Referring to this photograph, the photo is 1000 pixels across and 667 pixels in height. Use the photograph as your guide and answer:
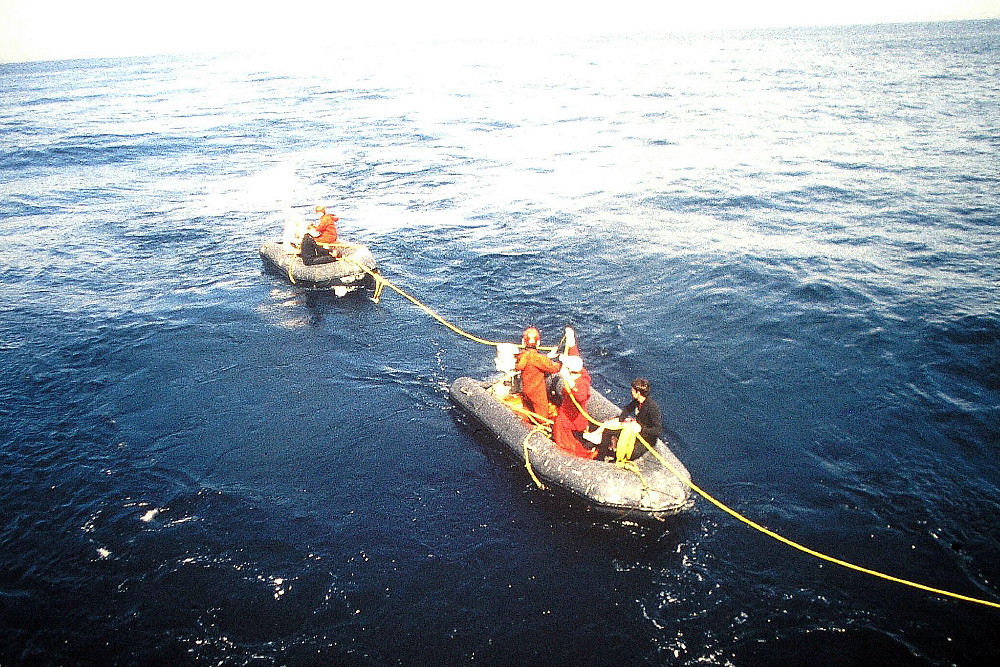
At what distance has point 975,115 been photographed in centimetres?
3503

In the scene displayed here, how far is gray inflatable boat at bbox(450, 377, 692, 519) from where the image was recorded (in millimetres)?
8789

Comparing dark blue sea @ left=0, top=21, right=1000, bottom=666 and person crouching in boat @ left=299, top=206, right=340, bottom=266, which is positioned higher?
person crouching in boat @ left=299, top=206, right=340, bottom=266

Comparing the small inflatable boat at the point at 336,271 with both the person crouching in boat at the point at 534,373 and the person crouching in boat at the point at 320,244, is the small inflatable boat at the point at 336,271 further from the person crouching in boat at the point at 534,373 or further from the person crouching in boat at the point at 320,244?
the person crouching in boat at the point at 534,373

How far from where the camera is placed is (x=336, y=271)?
54.5 ft

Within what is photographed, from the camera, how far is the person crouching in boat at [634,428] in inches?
342

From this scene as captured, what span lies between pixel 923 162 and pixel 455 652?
95.6 feet

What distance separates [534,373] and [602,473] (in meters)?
1.98

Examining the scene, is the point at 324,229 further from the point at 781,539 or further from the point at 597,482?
the point at 781,539

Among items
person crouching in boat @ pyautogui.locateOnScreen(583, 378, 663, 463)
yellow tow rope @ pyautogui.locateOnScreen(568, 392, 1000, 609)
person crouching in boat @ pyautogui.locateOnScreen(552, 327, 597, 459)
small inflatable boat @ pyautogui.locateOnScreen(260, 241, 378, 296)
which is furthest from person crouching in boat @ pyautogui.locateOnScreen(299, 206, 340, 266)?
person crouching in boat @ pyautogui.locateOnScreen(583, 378, 663, 463)

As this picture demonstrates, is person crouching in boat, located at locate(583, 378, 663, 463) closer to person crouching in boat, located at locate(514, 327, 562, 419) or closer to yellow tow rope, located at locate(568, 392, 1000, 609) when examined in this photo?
yellow tow rope, located at locate(568, 392, 1000, 609)

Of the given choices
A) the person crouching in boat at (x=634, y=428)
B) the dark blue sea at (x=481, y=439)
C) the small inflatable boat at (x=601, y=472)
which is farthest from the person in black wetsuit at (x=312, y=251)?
the person crouching in boat at (x=634, y=428)

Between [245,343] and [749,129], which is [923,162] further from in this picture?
[245,343]

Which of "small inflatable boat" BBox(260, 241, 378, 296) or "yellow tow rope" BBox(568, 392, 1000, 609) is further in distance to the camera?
"small inflatable boat" BBox(260, 241, 378, 296)

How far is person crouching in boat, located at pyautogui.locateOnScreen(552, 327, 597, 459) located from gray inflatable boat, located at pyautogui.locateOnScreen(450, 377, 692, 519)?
0.21 metres
